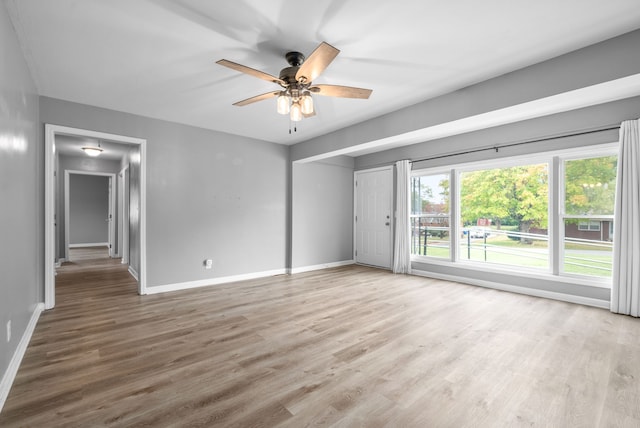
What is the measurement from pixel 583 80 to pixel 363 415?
3.12m

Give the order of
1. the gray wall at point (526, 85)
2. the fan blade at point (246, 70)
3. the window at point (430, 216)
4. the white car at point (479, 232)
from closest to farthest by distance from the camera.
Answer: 1. the fan blade at point (246, 70)
2. the gray wall at point (526, 85)
3. the white car at point (479, 232)
4. the window at point (430, 216)

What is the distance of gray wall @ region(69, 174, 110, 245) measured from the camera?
9.56 metres

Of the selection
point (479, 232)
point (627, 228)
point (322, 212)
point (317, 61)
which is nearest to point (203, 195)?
point (322, 212)

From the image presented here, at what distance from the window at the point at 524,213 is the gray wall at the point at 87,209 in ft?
33.6

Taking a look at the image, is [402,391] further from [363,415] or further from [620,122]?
[620,122]

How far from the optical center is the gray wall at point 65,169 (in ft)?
22.2

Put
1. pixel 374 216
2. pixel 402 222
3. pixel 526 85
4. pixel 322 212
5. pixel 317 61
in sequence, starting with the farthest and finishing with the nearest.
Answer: pixel 374 216, pixel 322 212, pixel 402 222, pixel 526 85, pixel 317 61

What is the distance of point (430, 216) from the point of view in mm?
5602

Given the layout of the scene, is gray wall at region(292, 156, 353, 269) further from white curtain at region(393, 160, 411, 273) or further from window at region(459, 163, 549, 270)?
window at region(459, 163, 549, 270)

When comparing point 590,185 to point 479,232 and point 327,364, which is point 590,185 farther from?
point 327,364

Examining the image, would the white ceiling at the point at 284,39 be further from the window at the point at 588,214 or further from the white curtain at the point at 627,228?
the window at the point at 588,214

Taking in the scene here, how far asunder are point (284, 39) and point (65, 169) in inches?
305

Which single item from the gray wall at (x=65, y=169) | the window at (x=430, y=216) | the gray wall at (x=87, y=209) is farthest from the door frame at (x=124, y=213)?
the window at (x=430, y=216)

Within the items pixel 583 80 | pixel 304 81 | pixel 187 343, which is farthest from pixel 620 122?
pixel 187 343
